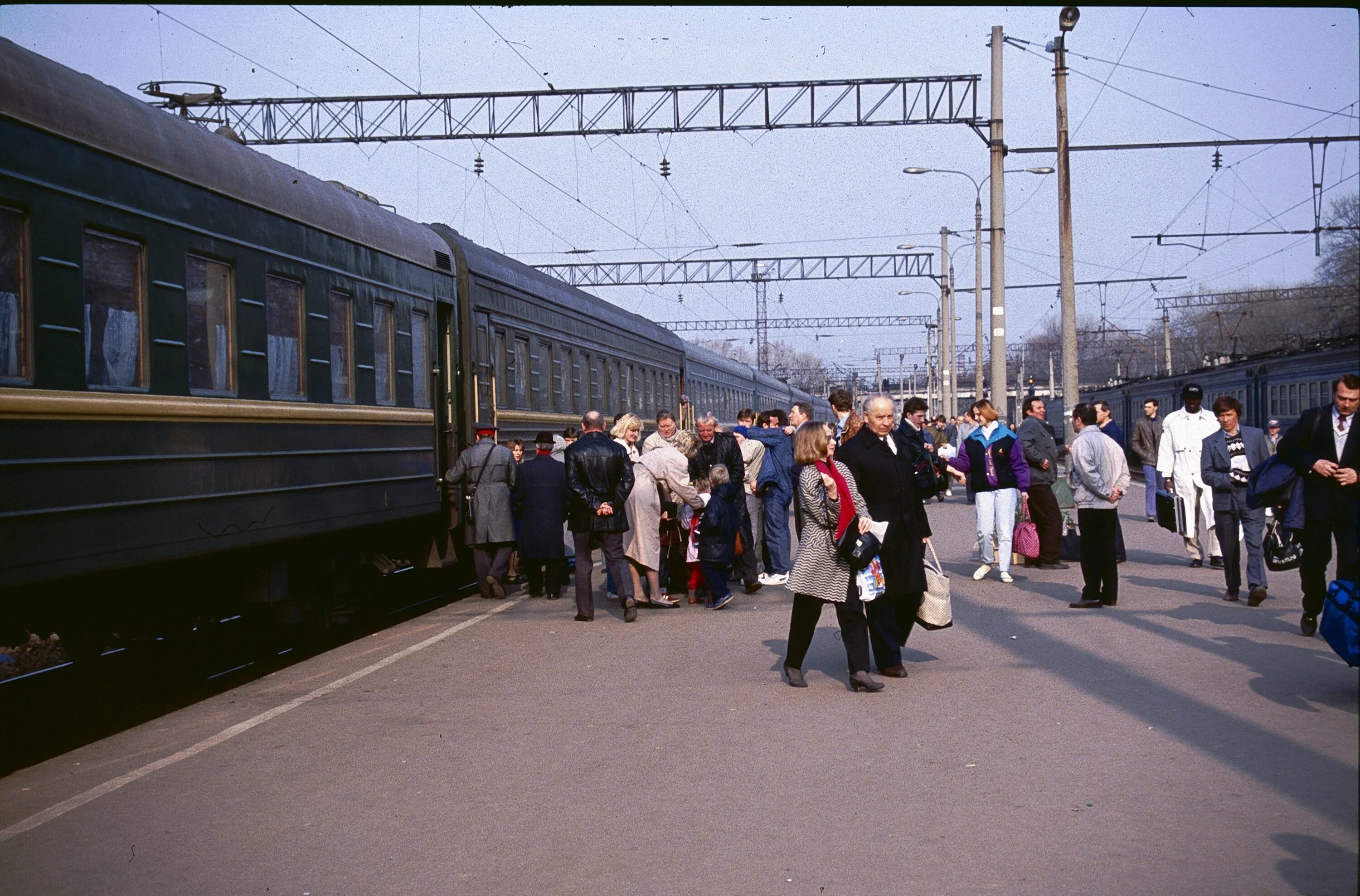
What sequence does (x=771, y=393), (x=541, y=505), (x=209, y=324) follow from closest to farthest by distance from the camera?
(x=209, y=324) → (x=541, y=505) → (x=771, y=393)

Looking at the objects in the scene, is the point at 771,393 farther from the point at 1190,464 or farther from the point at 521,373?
the point at 1190,464

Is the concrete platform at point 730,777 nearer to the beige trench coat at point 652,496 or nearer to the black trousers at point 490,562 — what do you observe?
the beige trench coat at point 652,496

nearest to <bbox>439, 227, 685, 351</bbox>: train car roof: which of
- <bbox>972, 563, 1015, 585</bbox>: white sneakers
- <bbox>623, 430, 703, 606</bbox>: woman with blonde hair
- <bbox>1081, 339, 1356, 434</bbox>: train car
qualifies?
<bbox>623, 430, 703, 606</bbox>: woman with blonde hair

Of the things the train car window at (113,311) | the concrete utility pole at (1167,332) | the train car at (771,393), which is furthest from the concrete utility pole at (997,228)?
the concrete utility pole at (1167,332)

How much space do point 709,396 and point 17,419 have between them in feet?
97.7

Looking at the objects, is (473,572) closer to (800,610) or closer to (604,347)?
(604,347)

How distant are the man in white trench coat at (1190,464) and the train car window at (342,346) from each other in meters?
8.59

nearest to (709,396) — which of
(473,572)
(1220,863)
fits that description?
(473,572)

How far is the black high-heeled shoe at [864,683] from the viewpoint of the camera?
8.98 metres

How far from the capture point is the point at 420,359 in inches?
562

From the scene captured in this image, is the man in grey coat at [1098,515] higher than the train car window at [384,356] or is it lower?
lower

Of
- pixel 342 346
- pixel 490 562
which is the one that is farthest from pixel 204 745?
pixel 490 562

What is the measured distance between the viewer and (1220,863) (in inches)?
208

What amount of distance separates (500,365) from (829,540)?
28.7 ft
